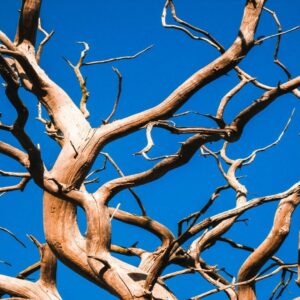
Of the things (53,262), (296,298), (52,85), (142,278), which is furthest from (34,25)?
(296,298)

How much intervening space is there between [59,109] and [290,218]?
183cm

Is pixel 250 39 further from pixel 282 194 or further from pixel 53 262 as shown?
pixel 53 262

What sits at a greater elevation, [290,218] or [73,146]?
[73,146]

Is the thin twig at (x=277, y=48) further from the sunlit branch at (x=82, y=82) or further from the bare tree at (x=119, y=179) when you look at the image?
the sunlit branch at (x=82, y=82)

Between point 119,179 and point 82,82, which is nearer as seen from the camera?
point 119,179

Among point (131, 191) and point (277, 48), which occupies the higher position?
point (277, 48)

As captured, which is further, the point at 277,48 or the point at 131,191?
the point at 131,191

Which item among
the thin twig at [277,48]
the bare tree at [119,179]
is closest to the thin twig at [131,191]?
the bare tree at [119,179]

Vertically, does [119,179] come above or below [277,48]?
below

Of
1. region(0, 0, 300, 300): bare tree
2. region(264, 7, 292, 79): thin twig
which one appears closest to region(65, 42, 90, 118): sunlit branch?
region(0, 0, 300, 300): bare tree

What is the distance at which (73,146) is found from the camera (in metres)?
3.79

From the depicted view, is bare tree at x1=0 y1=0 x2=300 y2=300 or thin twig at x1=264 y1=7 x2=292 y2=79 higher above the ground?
thin twig at x1=264 y1=7 x2=292 y2=79

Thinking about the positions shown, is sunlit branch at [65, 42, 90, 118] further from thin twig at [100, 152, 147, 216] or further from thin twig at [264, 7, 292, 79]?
thin twig at [264, 7, 292, 79]

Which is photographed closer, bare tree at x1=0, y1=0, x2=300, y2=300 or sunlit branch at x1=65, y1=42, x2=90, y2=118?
bare tree at x1=0, y1=0, x2=300, y2=300
